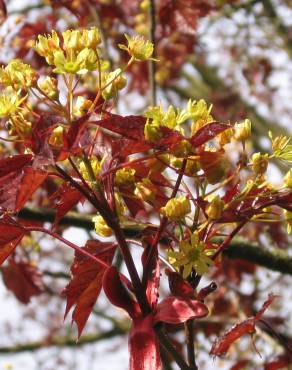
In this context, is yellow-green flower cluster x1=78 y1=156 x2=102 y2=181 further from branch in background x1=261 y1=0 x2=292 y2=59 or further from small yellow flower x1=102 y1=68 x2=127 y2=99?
branch in background x1=261 y1=0 x2=292 y2=59

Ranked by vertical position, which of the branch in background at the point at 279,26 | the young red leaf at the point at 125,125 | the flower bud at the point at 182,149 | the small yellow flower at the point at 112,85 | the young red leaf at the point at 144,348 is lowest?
the young red leaf at the point at 144,348

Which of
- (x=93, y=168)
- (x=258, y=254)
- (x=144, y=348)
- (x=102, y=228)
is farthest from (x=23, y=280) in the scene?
(x=144, y=348)

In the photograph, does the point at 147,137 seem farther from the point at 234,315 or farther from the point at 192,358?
the point at 234,315

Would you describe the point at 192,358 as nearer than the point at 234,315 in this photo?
Yes

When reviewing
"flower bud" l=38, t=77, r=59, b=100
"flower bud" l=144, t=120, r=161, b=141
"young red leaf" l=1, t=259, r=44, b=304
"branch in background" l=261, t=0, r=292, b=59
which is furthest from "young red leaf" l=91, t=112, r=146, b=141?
"branch in background" l=261, t=0, r=292, b=59

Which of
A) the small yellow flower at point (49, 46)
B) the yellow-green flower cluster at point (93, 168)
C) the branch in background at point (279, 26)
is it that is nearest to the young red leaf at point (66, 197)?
the yellow-green flower cluster at point (93, 168)

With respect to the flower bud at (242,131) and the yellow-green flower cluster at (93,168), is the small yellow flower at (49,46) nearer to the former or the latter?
the yellow-green flower cluster at (93,168)

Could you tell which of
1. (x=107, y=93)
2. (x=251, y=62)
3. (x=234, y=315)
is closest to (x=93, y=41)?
(x=107, y=93)
